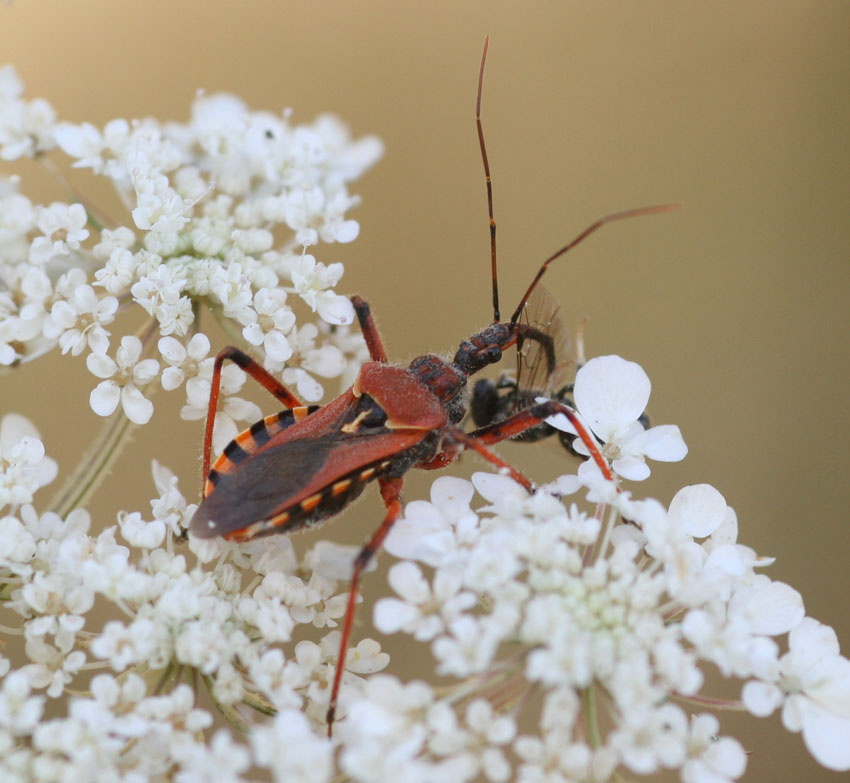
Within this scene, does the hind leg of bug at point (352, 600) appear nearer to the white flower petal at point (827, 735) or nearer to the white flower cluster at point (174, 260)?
the white flower cluster at point (174, 260)

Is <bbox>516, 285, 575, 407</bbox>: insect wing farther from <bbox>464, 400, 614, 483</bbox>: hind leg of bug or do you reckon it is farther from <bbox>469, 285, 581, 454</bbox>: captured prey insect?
<bbox>464, 400, 614, 483</bbox>: hind leg of bug

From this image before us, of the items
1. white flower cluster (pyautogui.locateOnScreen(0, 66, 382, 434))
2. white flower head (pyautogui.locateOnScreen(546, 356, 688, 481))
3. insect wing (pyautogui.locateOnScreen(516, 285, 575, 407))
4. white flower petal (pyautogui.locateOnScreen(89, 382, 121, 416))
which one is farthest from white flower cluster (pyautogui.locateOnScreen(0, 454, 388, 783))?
insect wing (pyautogui.locateOnScreen(516, 285, 575, 407))

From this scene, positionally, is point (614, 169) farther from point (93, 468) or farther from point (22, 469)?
point (22, 469)

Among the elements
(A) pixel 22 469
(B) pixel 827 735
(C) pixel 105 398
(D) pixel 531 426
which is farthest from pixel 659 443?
(A) pixel 22 469

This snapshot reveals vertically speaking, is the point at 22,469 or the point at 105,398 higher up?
the point at 105,398

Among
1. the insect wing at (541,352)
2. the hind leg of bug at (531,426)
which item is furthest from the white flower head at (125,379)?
the insect wing at (541,352)

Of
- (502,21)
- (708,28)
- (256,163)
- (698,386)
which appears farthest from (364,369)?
(708,28)
